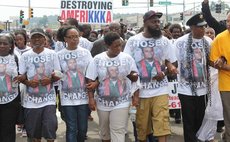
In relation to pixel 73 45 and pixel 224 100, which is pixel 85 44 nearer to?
pixel 73 45

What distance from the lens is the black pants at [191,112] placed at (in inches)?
241

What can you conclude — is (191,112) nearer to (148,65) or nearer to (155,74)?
(155,74)

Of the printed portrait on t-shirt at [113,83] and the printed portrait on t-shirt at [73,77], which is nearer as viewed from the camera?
the printed portrait on t-shirt at [113,83]

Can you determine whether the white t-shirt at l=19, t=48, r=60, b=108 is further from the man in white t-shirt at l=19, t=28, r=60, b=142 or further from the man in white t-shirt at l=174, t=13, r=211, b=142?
the man in white t-shirt at l=174, t=13, r=211, b=142

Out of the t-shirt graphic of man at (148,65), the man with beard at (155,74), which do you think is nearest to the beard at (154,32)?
the man with beard at (155,74)

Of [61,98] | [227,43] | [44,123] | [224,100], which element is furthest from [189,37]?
[44,123]

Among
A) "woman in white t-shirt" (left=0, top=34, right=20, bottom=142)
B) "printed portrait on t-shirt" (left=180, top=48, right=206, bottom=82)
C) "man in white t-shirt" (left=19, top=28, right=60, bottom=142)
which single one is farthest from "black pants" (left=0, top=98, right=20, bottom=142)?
"printed portrait on t-shirt" (left=180, top=48, right=206, bottom=82)

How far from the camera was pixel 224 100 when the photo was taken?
5.62 metres

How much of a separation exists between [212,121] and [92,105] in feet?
6.49

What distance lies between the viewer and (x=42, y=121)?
564cm

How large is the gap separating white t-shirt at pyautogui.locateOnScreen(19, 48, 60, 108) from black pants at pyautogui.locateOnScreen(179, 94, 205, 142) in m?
2.01

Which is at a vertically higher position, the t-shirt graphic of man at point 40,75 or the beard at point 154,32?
the beard at point 154,32

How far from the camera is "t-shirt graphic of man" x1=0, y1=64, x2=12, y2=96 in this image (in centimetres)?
559

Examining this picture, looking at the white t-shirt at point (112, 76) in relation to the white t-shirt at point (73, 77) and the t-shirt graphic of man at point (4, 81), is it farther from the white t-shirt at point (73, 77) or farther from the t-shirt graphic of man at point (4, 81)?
the t-shirt graphic of man at point (4, 81)
